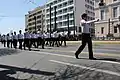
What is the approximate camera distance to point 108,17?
73938mm

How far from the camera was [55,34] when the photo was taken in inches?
1188

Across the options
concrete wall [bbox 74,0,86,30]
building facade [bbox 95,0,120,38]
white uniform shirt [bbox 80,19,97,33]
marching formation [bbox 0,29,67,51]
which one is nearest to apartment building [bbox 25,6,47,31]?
concrete wall [bbox 74,0,86,30]

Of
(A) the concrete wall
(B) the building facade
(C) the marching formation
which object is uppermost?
(A) the concrete wall

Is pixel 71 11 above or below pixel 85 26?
above

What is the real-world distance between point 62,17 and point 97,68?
391 ft

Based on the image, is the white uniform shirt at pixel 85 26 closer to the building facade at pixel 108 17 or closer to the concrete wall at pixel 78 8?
the building facade at pixel 108 17

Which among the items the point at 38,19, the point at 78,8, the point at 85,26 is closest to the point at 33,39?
the point at 85,26

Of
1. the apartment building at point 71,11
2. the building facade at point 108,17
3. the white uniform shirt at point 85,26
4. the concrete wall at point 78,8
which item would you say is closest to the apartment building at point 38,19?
the apartment building at point 71,11

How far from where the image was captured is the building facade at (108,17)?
233 ft

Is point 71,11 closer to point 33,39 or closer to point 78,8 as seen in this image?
point 78,8

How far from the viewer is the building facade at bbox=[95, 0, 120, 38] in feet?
233

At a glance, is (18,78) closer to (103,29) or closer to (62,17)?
(103,29)

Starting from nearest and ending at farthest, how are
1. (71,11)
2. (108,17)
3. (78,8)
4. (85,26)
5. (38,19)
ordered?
1. (85,26)
2. (108,17)
3. (71,11)
4. (78,8)
5. (38,19)

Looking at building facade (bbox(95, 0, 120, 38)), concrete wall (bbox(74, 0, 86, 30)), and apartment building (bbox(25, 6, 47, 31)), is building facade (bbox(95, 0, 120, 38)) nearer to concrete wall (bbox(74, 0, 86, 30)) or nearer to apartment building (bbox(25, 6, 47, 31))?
concrete wall (bbox(74, 0, 86, 30))
